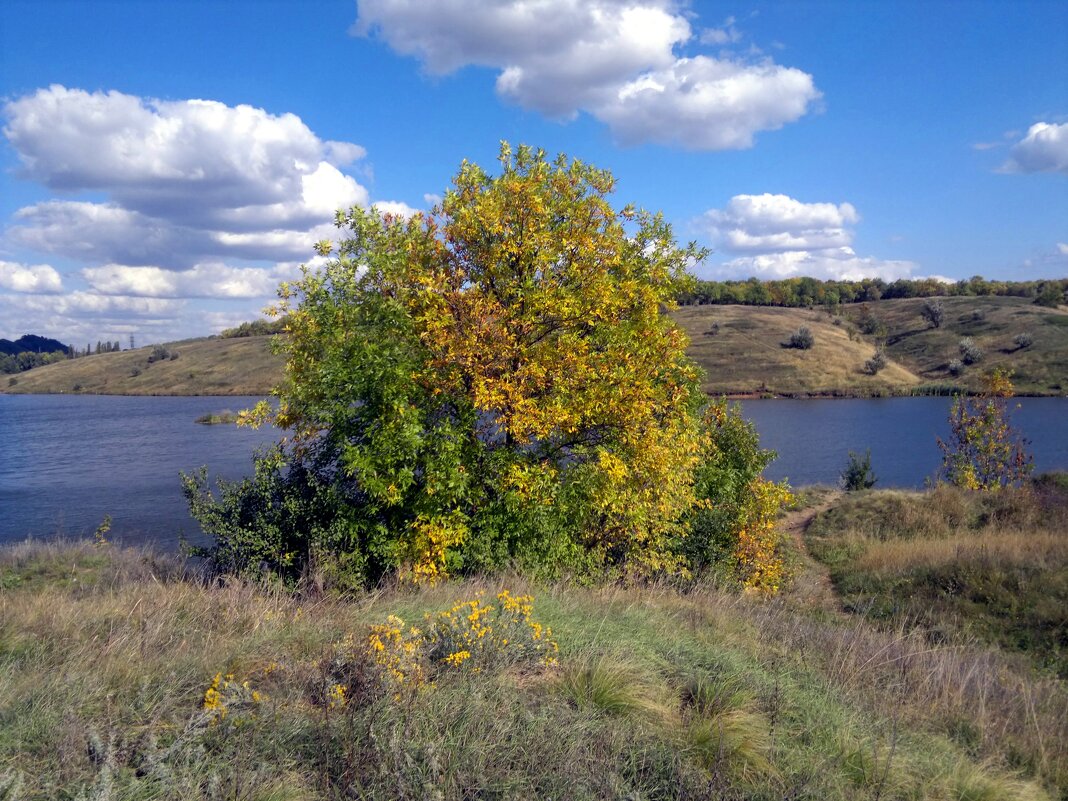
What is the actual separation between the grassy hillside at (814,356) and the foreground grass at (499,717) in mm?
65336

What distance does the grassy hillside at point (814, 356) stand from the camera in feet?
256

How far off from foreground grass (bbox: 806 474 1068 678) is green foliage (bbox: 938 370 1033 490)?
3.83 ft

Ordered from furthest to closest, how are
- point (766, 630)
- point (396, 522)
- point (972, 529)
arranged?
point (972, 529), point (396, 522), point (766, 630)

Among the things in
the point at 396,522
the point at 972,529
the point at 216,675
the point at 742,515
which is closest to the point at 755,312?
the point at 972,529

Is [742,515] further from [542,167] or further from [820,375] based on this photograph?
[820,375]

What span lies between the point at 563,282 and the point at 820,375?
2998 inches

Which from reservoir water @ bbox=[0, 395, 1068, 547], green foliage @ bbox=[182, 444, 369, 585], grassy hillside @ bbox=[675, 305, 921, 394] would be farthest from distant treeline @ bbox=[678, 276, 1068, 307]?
green foliage @ bbox=[182, 444, 369, 585]

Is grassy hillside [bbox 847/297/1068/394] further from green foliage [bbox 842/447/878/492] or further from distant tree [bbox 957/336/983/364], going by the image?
green foliage [bbox 842/447/878/492]

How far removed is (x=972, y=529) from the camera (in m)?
22.3

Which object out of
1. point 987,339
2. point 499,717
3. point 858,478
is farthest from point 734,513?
point 987,339

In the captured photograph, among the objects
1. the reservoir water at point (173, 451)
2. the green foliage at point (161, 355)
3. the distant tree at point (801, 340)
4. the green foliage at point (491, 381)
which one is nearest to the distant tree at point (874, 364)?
the distant tree at point (801, 340)

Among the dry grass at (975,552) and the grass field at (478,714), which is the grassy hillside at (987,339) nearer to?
the dry grass at (975,552)

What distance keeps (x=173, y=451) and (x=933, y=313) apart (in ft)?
308

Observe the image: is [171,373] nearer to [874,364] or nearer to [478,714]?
[874,364]
